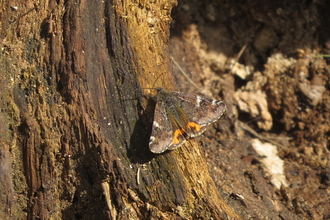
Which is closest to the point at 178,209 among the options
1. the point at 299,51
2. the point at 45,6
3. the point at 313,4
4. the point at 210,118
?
the point at 210,118

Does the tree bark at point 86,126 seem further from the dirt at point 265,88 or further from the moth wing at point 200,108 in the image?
the dirt at point 265,88

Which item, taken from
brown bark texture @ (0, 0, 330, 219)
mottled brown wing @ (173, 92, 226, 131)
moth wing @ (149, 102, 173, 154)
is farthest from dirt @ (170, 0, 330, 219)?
moth wing @ (149, 102, 173, 154)

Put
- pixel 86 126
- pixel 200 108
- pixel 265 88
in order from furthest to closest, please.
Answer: pixel 265 88
pixel 200 108
pixel 86 126

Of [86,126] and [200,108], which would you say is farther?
[200,108]

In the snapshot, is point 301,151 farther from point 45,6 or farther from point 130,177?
point 45,6

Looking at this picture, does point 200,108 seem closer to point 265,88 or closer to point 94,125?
point 94,125

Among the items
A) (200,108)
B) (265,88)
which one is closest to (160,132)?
(200,108)
